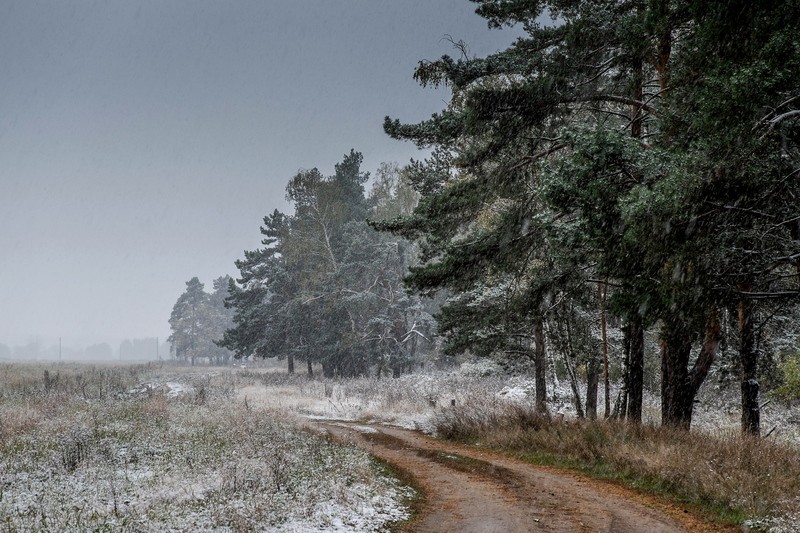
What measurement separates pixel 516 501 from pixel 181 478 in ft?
16.5

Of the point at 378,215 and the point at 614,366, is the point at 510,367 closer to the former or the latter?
the point at 614,366

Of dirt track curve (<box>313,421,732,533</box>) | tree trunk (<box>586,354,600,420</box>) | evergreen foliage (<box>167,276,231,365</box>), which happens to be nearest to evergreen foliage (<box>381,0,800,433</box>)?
dirt track curve (<box>313,421,732,533</box>)

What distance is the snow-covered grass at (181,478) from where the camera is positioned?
5.72 m

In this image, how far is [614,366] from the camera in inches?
827

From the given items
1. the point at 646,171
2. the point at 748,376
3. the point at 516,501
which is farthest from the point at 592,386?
the point at 646,171

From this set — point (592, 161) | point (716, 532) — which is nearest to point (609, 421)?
point (716, 532)

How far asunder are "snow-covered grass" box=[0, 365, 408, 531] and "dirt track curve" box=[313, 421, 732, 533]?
0.78m

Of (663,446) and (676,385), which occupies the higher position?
(676,385)

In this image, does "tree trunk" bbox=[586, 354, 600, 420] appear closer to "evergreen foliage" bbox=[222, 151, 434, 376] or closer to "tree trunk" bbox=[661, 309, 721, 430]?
"tree trunk" bbox=[661, 309, 721, 430]

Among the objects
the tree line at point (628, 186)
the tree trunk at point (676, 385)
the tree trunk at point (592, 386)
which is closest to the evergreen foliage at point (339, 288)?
the tree line at point (628, 186)

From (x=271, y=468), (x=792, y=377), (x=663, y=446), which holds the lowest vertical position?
(x=271, y=468)

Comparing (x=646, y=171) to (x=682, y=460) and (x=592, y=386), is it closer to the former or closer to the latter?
(x=682, y=460)

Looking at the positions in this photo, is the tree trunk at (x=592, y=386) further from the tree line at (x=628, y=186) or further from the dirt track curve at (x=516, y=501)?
the dirt track curve at (x=516, y=501)

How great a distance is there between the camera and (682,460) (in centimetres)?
781
